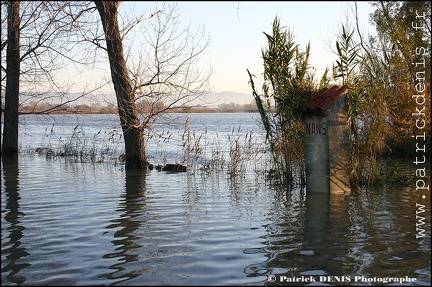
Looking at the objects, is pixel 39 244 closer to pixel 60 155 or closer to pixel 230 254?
pixel 230 254

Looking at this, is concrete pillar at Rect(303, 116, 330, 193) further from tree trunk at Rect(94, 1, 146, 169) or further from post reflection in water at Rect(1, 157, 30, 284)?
tree trunk at Rect(94, 1, 146, 169)

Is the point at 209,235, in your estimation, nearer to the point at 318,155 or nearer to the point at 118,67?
the point at 318,155

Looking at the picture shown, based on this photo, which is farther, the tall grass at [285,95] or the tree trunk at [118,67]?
the tree trunk at [118,67]

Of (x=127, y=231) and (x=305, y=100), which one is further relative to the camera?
(x=305, y=100)

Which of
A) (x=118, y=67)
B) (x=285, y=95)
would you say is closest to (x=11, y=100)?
(x=118, y=67)

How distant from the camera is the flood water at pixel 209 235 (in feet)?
16.7

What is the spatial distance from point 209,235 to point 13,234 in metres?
2.52

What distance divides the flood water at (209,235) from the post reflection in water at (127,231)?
0.02 metres

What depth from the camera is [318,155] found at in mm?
9891

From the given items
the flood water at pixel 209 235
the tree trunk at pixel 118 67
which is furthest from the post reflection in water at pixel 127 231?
the tree trunk at pixel 118 67

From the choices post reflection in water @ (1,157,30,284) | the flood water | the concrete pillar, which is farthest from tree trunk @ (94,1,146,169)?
the concrete pillar

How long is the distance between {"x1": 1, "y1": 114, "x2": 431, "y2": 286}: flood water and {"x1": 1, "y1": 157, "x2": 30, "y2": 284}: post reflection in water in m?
0.01

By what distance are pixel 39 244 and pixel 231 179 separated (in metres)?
6.73

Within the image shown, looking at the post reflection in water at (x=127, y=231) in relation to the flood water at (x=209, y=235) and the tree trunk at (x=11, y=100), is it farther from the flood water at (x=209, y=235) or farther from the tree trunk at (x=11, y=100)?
the tree trunk at (x=11, y=100)
